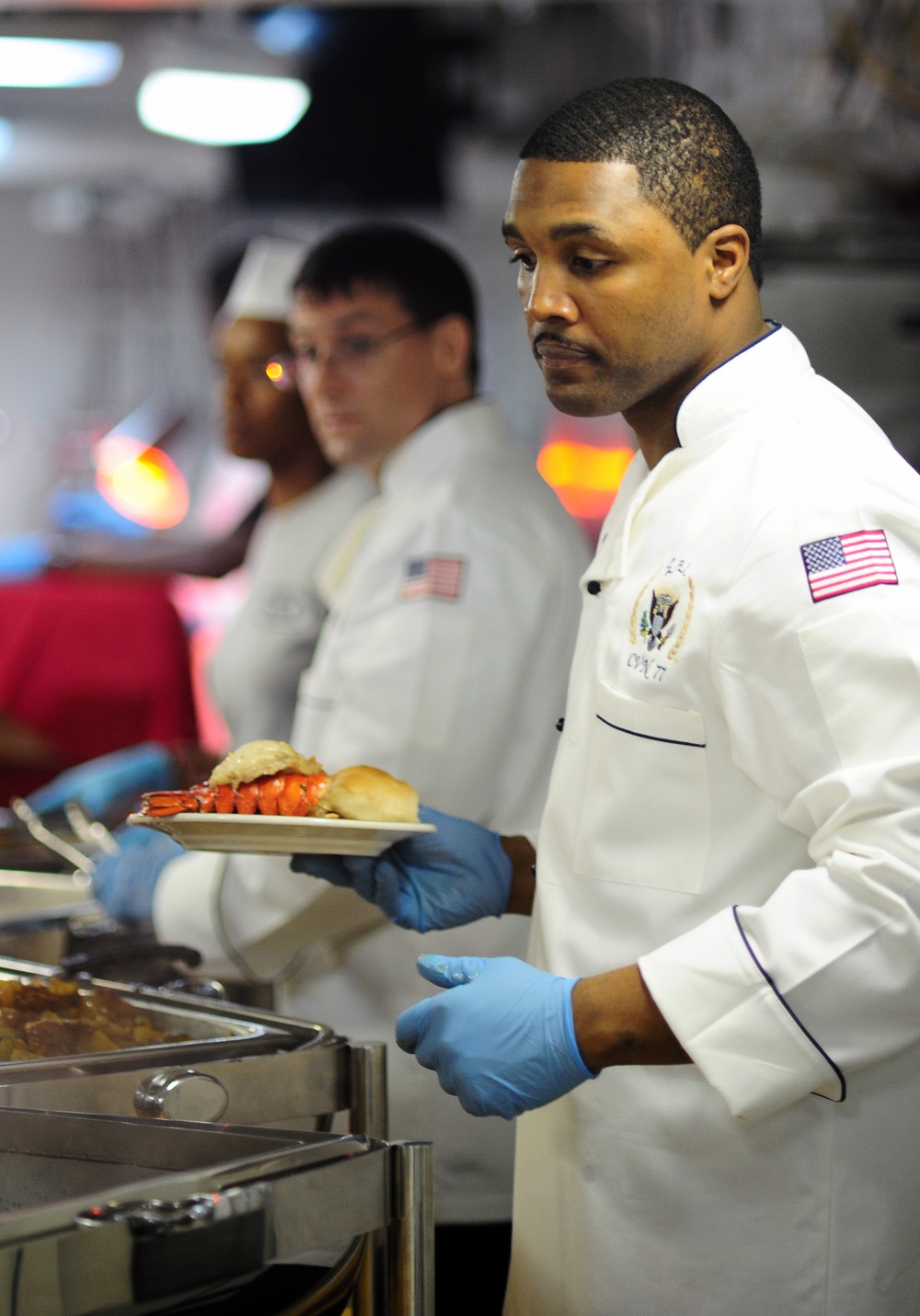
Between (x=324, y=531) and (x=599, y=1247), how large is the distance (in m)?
1.72

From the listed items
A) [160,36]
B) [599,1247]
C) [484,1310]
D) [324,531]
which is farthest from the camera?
[160,36]

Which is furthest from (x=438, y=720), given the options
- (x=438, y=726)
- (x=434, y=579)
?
(x=434, y=579)

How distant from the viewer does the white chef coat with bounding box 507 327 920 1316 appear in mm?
907

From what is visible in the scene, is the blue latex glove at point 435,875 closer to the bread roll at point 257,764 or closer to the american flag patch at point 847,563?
the bread roll at point 257,764

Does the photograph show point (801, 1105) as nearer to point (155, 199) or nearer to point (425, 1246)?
point (425, 1246)

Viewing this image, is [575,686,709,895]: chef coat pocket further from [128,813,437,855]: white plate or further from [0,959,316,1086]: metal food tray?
[0,959,316,1086]: metal food tray

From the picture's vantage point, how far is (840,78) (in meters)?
3.13

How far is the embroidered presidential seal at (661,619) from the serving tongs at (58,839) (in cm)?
120

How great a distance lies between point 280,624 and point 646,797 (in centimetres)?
147

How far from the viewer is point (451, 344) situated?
6.72ft

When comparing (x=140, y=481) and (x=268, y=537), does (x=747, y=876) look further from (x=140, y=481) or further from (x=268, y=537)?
(x=140, y=481)

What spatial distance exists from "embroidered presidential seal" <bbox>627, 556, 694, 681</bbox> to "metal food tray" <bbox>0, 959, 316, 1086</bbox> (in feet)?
1.38

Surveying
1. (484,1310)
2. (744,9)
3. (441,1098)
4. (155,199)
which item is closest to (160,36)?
(155,199)

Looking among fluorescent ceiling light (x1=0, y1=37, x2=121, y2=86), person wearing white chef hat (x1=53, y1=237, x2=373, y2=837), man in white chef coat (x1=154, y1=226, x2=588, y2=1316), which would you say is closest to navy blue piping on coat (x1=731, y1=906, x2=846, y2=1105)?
man in white chef coat (x1=154, y1=226, x2=588, y2=1316)
